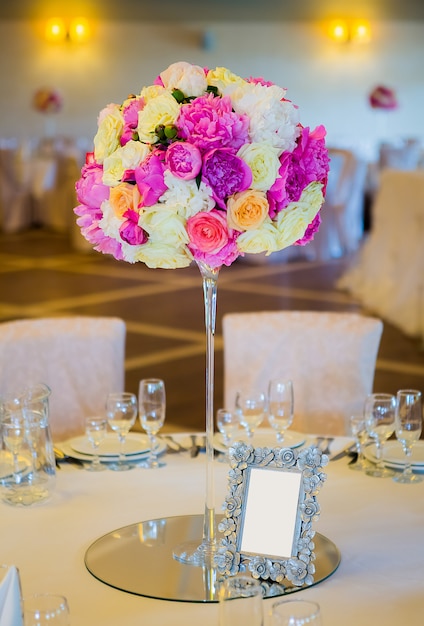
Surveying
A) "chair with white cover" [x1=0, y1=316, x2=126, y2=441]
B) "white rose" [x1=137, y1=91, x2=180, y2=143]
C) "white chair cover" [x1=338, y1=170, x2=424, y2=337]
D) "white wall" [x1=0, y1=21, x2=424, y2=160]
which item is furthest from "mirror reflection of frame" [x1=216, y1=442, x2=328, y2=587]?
"white wall" [x1=0, y1=21, x2=424, y2=160]

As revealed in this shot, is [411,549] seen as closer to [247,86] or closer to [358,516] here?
[358,516]

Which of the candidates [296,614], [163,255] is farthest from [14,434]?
[296,614]

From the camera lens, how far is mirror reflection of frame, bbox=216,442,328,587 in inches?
63.7

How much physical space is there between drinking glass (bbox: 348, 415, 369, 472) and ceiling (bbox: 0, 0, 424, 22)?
14198 mm

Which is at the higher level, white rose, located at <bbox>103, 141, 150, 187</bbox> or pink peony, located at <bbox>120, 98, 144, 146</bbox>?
pink peony, located at <bbox>120, 98, 144, 146</bbox>

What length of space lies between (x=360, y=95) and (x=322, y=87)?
645mm

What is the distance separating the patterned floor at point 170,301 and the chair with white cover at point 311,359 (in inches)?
62.1

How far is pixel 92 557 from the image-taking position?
1.74 metres

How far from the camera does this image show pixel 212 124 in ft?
5.24

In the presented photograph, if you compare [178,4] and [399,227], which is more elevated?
[178,4]

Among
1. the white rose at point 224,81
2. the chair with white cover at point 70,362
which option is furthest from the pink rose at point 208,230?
the chair with white cover at point 70,362

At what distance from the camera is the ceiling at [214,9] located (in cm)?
1566

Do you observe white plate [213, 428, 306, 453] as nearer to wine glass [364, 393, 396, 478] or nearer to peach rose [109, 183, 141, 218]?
wine glass [364, 393, 396, 478]

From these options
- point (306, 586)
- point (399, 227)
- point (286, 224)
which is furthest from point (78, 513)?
point (399, 227)
